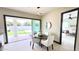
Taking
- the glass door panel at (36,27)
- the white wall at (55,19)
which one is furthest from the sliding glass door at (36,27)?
the white wall at (55,19)

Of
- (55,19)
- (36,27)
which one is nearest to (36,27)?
(36,27)

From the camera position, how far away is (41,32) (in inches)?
112

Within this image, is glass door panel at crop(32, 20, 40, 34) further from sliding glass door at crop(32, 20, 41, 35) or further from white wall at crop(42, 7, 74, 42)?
white wall at crop(42, 7, 74, 42)

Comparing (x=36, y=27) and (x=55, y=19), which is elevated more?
(x=55, y=19)

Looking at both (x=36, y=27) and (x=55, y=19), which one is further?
(x=55, y=19)

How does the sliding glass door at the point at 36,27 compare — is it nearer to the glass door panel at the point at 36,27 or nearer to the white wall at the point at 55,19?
the glass door panel at the point at 36,27

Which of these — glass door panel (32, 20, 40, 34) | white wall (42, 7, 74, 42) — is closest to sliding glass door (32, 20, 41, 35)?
glass door panel (32, 20, 40, 34)

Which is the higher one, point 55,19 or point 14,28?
point 55,19

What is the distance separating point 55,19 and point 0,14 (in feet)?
8.42

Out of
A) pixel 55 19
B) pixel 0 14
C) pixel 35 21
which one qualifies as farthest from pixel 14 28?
pixel 55 19

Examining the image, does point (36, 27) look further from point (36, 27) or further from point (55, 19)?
point (55, 19)
